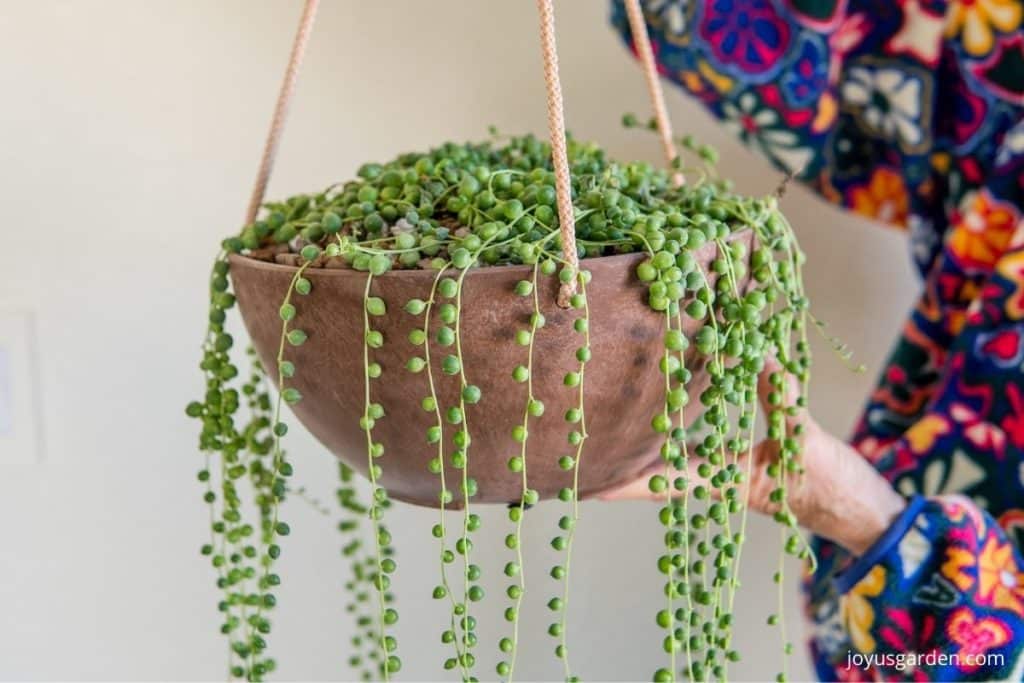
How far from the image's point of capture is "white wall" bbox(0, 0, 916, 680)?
38.5 inches

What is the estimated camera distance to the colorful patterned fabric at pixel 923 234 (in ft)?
2.59

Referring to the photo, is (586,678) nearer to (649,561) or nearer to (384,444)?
(649,561)

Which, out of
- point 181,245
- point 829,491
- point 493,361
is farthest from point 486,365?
point 181,245

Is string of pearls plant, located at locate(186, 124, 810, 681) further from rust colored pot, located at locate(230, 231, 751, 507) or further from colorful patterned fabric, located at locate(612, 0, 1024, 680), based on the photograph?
colorful patterned fabric, located at locate(612, 0, 1024, 680)

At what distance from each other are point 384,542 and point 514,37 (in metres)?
0.77

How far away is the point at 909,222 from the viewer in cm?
99

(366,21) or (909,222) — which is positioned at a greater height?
(366,21)

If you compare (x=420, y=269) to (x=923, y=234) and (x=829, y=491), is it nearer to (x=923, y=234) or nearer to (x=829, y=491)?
(x=829, y=491)

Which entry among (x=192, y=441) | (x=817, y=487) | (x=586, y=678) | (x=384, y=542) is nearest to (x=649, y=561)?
(x=586, y=678)

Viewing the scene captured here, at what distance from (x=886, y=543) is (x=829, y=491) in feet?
0.25

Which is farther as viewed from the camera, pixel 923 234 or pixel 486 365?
pixel 923 234

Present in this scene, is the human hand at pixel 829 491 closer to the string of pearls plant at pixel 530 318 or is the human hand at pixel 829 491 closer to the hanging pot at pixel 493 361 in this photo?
the string of pearls plant at pixel 530 318

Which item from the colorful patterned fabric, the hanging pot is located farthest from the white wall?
the hanging pot

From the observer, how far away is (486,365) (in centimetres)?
50
